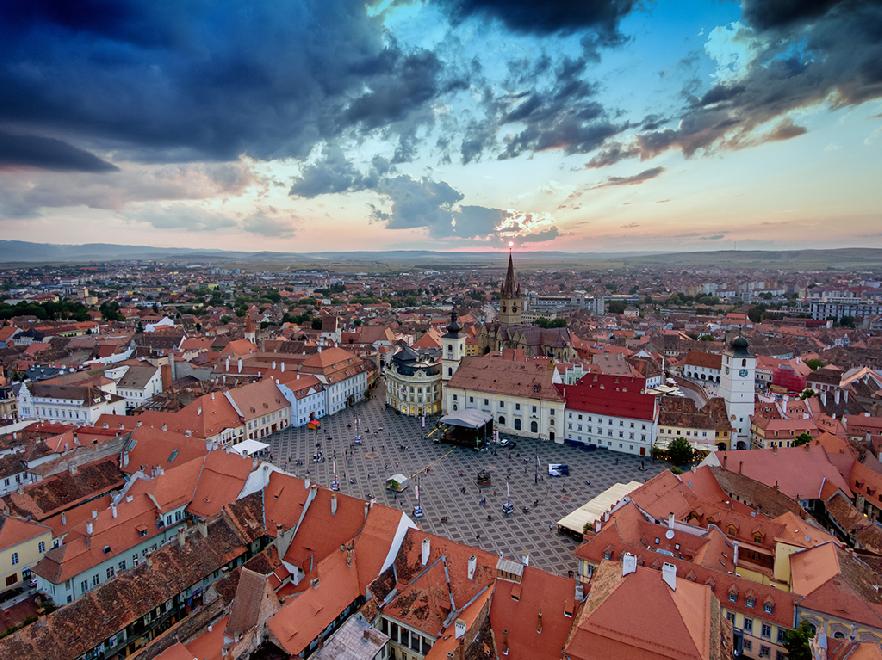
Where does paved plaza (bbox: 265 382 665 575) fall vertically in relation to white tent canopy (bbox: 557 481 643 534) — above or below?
below

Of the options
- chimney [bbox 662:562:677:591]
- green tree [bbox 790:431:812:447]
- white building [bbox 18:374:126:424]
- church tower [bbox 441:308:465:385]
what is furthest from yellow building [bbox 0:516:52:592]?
green tree [bbox 790:431:812:447]

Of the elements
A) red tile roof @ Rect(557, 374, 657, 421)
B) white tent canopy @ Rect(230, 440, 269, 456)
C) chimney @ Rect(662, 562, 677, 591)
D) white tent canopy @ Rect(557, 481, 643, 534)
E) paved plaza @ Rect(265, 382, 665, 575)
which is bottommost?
paved plaza @ Rect(265, 382, 665, 575)

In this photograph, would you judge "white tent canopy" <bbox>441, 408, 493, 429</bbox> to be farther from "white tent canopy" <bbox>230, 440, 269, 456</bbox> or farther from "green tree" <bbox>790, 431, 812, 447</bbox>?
"green tree" <bbox>790, 431, 812, 447</bbox>

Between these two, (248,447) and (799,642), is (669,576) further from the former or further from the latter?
(248,447)

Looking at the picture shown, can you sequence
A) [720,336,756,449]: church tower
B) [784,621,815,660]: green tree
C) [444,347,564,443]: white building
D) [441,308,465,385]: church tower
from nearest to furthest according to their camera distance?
[784,621,815,660]: green tree, [720,336,756,449]: church tower, [444,347,564,443]: white building, [441,308,465,385]: church tower

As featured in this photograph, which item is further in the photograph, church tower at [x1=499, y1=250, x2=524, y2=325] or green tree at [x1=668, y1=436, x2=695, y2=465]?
church tower at [x1=499, y1=250, x2=524, y2=325]

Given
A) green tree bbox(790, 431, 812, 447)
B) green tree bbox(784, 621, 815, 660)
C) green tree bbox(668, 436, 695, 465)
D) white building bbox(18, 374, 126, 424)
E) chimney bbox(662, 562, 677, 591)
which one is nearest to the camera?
chimney bbox(662, 562, 677, 591)

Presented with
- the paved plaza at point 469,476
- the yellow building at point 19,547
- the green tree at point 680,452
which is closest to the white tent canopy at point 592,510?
the paved plaza at point 469,476
